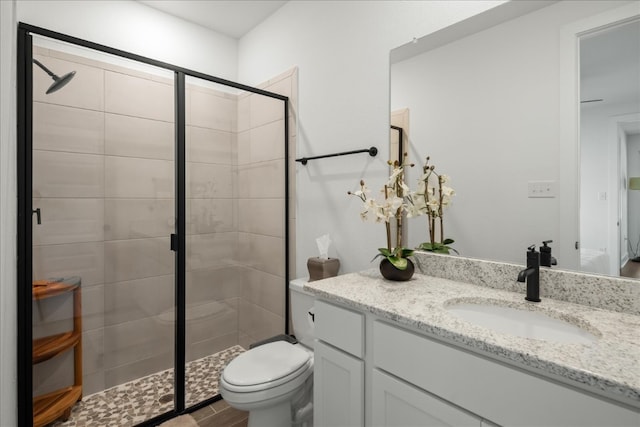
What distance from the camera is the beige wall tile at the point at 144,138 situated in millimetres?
1820

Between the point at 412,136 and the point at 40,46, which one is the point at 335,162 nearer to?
the point at 412,136

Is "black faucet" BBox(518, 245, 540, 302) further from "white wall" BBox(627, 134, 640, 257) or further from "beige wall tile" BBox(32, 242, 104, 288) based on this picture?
"beige wall tile" BBox(32, 242, 104, 288)

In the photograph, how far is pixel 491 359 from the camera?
78 cm

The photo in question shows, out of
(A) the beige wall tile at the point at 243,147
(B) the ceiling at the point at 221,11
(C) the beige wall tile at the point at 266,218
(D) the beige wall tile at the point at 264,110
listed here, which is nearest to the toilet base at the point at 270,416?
(C) the beige wall tile at the point at 266,218

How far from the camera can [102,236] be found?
5.90 feet

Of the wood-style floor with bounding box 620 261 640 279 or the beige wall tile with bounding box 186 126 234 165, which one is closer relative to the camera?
the wood-style floor with bounding box 620 261 640 279

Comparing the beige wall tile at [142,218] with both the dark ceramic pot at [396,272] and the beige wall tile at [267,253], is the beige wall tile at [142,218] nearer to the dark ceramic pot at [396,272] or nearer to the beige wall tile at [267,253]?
the beige wall tile at [267,253]

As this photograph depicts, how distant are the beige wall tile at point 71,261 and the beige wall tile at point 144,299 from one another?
0.14 meters

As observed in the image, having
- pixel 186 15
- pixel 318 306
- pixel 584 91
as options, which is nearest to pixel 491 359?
pixel 318 306

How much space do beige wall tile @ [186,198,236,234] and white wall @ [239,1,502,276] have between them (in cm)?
46

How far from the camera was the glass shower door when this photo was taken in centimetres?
153

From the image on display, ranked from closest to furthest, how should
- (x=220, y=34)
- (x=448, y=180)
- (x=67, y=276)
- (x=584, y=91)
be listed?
(x=584, y=91) → (x=448, y=180) → (x=67, y=276) → (x=220, y=34)

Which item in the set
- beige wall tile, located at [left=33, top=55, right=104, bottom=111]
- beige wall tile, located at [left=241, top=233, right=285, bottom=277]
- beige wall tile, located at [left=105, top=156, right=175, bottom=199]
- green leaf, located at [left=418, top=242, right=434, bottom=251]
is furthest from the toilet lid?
beige wall tile, located at [left=33, top=55, right=104, bottom=111]

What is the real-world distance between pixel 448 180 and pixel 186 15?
2.23 metres
